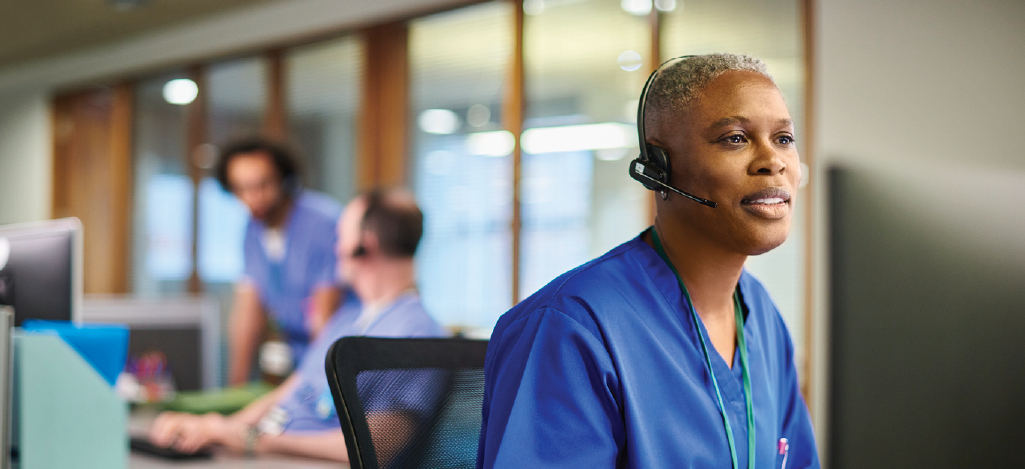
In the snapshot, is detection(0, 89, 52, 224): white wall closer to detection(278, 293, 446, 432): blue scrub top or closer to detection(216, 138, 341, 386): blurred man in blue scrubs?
detection(216, 138, 341, 386): blurred man in blue scrubs

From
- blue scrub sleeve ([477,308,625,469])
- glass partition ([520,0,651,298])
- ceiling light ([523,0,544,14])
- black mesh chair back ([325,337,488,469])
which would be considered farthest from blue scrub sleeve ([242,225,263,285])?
blue scrub sleeve ([477,308,625,469])

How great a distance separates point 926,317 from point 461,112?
2.05 metres

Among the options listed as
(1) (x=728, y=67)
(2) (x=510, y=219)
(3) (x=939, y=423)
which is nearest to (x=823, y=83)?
(3) (x=939, y=423)

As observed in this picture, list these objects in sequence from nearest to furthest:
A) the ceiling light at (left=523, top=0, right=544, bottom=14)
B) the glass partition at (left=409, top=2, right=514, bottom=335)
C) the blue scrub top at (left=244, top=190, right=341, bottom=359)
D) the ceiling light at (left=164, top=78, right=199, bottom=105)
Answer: the ceiling light at (left=523, top=0, right=544, bottom=14)
the glass partition at (left=409, top=2, right=514, bottom=335)
the blue scrub top at (left=244, top=190, right=341, bottom=359)
the ceiling light at (left=164, top=78, right=199, bottom=105)

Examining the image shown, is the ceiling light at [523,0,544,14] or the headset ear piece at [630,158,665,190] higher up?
the ceiling light at [523,0,544,14]

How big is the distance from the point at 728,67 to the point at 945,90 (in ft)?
5.41

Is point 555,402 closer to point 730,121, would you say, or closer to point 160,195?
point 730,121

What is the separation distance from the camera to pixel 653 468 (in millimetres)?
855

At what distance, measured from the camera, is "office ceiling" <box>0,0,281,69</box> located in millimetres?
3988

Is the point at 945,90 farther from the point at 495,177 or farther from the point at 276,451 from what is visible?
the point at 276,451

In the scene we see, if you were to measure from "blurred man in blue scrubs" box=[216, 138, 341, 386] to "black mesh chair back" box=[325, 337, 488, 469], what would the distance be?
8.11 feet

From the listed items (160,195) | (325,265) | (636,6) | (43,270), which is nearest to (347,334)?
(43,270)

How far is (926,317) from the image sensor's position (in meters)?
2.27

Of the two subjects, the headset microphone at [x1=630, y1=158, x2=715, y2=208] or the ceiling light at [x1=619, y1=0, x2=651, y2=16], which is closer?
the headset microphone at [x1=630, y1=158, x2=715, y2=208]
